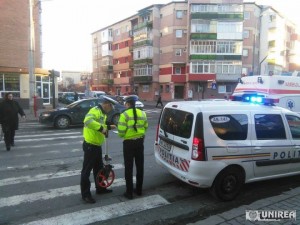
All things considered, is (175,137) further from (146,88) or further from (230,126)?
(146,88)

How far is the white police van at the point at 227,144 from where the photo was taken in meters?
4.69

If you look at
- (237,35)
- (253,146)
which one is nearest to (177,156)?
(253,146)

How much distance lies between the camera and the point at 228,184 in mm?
4938

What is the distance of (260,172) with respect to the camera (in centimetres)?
518

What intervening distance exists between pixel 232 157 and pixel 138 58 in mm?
51013

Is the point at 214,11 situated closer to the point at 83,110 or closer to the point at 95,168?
the point at 83,110

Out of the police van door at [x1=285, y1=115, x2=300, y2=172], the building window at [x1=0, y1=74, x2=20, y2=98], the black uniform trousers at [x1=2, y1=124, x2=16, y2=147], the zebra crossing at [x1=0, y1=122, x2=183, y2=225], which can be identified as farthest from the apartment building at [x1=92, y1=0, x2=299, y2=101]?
the police van door at [x1=285, y1=115, x2=300, y2=172]

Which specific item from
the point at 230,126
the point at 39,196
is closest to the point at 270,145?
the point at 230,126

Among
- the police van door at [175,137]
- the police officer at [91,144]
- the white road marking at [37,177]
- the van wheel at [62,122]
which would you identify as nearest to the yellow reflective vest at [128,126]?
the police officer at [91,144]

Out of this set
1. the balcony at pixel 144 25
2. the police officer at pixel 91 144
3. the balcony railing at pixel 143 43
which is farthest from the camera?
the balcony railing at pixel 143 43

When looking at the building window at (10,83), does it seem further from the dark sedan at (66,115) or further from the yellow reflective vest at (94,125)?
the yellow reflective vest at (94,125)

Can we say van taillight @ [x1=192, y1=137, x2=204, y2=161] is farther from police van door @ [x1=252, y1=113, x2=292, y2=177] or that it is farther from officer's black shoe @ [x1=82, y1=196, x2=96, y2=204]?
officer's black shoe @ [x1=82, y1=196, x2=96, y2=204]

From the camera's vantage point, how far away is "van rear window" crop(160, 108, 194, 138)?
4887 mm

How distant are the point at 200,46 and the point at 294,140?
41.2 m
